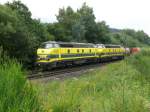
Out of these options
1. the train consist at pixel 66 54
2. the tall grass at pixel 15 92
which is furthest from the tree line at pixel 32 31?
the tall grass at pixel 15 92

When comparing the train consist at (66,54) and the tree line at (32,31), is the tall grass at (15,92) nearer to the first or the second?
the tree line at (32,31)

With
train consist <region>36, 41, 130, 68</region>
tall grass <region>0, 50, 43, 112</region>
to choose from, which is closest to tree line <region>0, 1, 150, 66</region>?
train consist <region>36, 41, 130, 68</region>

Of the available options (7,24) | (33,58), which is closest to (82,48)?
(33,58)

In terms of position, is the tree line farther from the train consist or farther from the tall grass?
the tall grass

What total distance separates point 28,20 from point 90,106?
3334 cm

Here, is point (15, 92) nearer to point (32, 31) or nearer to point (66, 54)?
point (66, 54)

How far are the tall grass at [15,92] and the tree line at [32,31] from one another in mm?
6173

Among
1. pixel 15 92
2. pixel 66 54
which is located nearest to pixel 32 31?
pixel 66 54

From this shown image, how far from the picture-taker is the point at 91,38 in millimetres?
64938

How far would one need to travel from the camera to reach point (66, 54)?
1286 inches

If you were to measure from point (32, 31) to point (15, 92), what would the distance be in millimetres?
32925

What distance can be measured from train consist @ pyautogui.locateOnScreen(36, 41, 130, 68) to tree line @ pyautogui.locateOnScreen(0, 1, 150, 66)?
2021 mm

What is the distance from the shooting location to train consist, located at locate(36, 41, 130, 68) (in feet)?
99.3

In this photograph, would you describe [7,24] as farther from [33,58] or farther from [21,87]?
[21,87]
